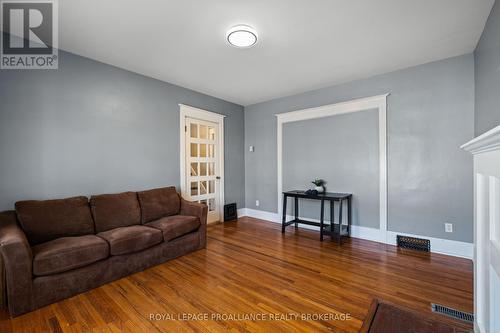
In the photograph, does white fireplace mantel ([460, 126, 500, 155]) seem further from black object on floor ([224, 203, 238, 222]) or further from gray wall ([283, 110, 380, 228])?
black object on floor ([224, 203, 238, 222])

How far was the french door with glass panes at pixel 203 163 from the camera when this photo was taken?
4082 millimetres

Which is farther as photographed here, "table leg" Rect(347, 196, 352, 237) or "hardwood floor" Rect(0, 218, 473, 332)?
"table leg" Rect(347, 196, 352, 237)

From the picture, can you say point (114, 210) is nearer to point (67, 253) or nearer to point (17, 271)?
point (67, 253)

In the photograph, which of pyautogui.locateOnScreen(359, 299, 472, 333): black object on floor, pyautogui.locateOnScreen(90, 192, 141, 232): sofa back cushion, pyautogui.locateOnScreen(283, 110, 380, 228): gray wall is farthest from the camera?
pyautogui.locateOnScreen(283, 110, 380, 228): gray wall

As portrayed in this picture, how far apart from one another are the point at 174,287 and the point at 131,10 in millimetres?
2622

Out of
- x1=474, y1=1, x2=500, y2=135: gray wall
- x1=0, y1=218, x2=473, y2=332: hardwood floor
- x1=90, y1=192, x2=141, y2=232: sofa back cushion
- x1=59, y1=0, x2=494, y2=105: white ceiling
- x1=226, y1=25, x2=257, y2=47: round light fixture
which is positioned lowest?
x1=0, y1=218, x2=473, y2=332: hardwood floor

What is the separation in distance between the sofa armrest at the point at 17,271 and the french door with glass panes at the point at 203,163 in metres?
2.34

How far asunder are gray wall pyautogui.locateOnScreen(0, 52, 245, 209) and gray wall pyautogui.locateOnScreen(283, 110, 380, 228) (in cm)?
217

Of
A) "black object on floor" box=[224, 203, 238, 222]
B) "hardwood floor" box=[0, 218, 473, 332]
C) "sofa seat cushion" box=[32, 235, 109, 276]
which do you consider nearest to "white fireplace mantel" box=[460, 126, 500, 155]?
"hardwood floor" box=[0, 218, 473, 332]

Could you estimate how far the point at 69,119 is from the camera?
8.87 feet

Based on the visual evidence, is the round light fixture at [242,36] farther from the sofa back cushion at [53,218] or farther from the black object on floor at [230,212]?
the black object on floor at [230,212]

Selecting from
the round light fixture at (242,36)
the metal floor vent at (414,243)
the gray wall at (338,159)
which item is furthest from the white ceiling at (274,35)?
the metal floor vent at (414,243)

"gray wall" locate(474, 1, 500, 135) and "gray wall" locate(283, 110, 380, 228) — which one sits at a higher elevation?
"gray wall" locate(474, 1, 500, 135)

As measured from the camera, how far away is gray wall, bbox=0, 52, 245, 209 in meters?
2.37
